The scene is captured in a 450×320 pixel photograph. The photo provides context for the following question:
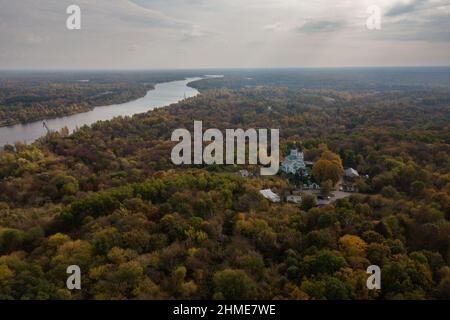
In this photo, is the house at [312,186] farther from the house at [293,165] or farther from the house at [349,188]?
the house at [293,165]

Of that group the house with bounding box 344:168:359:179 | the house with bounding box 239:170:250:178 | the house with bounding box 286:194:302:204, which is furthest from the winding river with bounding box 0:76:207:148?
the house with bounding box 344:168:359:179

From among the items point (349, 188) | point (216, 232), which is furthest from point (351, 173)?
point (216, 232)

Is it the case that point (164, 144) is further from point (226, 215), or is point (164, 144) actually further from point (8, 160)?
point (226, 215)

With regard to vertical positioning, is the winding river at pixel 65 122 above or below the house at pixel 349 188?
above

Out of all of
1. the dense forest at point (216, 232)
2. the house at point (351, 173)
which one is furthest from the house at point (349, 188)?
the house at point (351, 173)

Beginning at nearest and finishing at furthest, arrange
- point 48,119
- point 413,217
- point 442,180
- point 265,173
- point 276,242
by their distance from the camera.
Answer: point 276,242 < point 413,217 < point 442,180 < point 265,173 < point 48,119

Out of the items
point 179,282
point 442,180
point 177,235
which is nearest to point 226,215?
point 177,235
